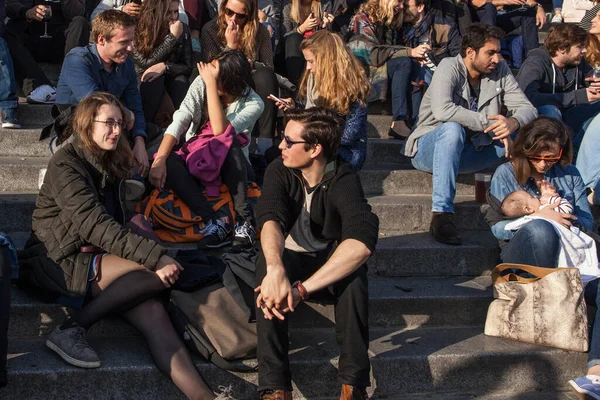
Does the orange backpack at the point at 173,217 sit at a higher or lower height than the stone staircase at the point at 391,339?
higher

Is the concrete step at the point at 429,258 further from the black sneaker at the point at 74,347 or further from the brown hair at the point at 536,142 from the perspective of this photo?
the black sneaker at the point at 74,347

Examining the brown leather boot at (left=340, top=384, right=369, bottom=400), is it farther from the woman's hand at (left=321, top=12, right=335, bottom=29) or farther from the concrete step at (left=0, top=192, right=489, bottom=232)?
the woman's hand at (left=321, top=12, right=335, bottom=29)

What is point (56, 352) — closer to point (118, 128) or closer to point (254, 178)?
point (118, 128)

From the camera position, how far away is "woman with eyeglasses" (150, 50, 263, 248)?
479cm

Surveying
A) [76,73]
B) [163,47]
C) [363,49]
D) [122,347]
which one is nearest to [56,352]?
[122,347]

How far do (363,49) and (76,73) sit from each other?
8.17ft

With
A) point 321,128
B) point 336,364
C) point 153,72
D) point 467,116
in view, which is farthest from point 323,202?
point 153,72

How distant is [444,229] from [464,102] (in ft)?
3.31

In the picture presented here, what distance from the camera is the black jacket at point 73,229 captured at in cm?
382

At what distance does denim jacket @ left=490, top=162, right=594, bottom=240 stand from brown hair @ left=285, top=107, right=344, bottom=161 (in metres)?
1.27

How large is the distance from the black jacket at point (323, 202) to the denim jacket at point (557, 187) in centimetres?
122

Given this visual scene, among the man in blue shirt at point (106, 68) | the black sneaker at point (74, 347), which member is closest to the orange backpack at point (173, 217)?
the man in blue shirt at point (106, 68)

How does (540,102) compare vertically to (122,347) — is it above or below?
above

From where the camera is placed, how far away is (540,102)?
6.18 meters
